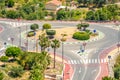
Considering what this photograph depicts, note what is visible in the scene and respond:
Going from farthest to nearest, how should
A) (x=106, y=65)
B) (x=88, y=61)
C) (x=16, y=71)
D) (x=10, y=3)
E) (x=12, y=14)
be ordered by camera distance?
(x=10, y=3)
(x=12, y=14)
(x=88, y=61)
(x=106, y=65)
(x=16, y=71)

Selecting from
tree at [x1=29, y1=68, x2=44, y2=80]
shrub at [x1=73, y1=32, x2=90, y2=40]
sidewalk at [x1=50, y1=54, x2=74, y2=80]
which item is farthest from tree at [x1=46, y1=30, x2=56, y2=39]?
tree at [x1=29, y1=68, x2=44, y2=80]

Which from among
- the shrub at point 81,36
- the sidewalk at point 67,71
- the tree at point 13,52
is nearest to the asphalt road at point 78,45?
the sidewalk at point 67,71

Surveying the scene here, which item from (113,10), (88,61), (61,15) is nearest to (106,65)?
(88,61)

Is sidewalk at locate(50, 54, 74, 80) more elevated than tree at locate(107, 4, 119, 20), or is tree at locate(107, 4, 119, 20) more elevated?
tree at locate(107, 4, 119, 20)

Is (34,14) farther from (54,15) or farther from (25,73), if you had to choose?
(25,73)

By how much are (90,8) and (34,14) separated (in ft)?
100

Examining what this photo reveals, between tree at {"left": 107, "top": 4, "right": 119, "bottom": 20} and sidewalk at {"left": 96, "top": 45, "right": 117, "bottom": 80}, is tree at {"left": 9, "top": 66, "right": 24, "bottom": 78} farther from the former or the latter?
tree at {"left": 107, "top": 4, "right": 119, "bottom": 20}

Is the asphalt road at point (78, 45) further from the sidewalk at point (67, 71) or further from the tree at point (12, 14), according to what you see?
the tree at point (12, 14)

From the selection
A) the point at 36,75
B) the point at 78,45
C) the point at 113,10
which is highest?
the point at 113,10

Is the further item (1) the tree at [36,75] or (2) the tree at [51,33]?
(2) the tree at [51,33]

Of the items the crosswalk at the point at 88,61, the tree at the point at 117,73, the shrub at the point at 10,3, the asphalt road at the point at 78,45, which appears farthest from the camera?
the shrub at the point at 10,3

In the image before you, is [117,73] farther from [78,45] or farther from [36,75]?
[78,45]

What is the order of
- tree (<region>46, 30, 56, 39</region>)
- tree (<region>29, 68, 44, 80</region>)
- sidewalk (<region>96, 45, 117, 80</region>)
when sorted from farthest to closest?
tree (<region>46, 30, 56, 39</region>) < sidewalk (<region>96, 45, 117, 80</region>) < tree (<region>29, 68, 44, 80</region>)

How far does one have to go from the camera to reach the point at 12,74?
92625 mm
